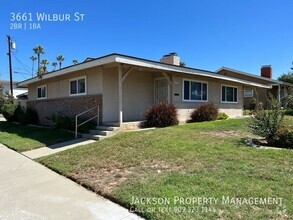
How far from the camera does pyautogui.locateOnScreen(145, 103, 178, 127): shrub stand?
1183 cm

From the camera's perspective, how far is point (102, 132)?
408 inches

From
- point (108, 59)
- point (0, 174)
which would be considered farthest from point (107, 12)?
point (0, 174)

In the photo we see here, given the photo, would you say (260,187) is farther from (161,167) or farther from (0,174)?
(0,174)

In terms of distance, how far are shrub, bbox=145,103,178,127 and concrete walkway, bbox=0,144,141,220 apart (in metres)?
5.82

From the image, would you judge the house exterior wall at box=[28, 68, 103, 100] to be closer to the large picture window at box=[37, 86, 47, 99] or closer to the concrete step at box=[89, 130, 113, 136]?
the large picture window at box=[37, 86, 47, 99]

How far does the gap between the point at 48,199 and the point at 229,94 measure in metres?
15.7

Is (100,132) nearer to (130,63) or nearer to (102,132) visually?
(102,132)

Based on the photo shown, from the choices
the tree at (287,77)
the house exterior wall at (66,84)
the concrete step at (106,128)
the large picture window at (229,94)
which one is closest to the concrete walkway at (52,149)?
the concrete step at (106,128)

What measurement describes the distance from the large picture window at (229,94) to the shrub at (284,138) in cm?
980

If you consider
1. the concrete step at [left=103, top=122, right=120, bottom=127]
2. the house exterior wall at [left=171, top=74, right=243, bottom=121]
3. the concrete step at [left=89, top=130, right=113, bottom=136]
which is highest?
the house exterior wall at [left=171, top=74, right=243, bottom=121]

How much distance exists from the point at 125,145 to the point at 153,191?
367 cm

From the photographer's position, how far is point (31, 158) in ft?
27.5

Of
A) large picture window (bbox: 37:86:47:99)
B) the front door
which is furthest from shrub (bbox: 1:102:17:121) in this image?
the front door

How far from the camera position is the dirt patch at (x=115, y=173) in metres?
5.37
